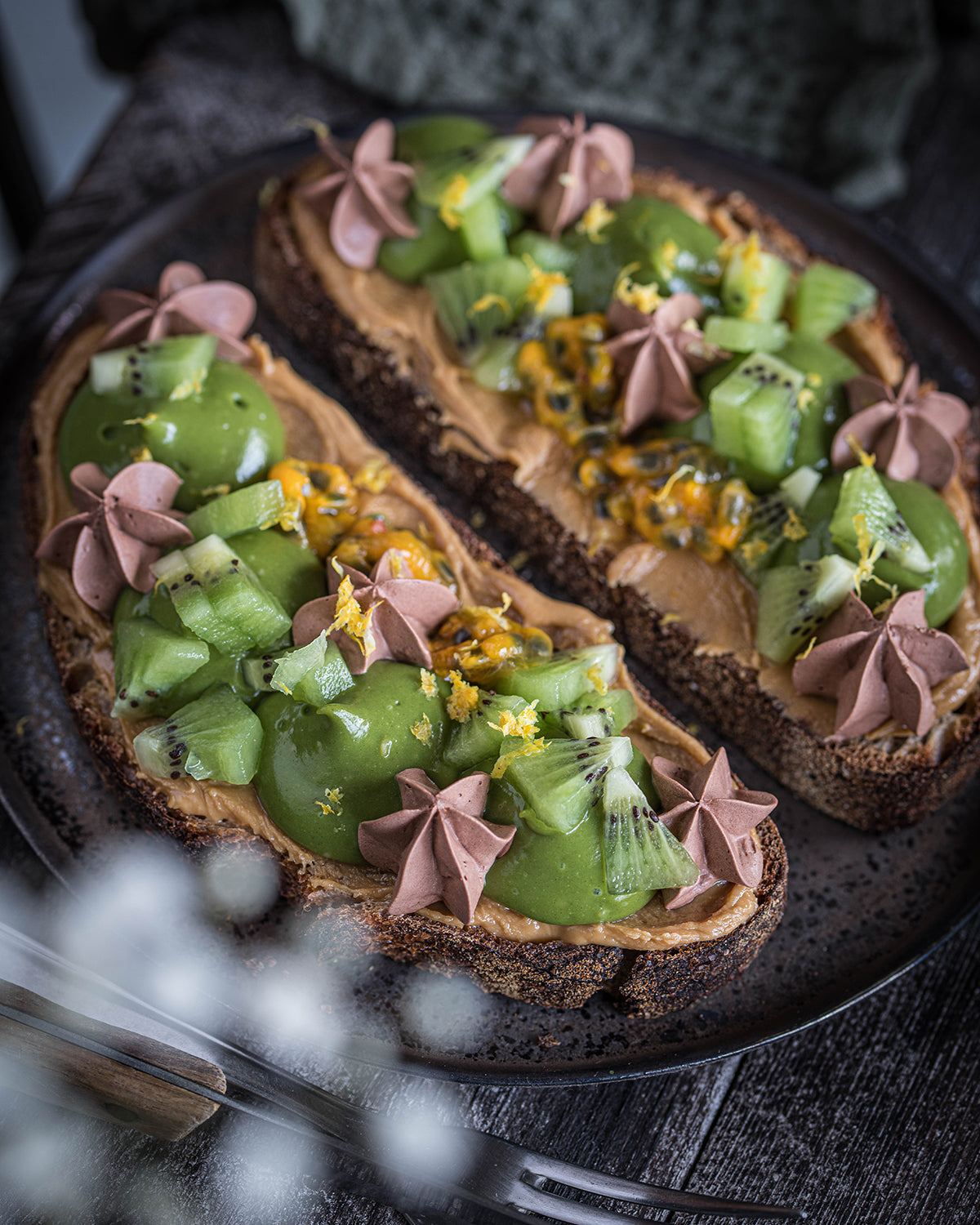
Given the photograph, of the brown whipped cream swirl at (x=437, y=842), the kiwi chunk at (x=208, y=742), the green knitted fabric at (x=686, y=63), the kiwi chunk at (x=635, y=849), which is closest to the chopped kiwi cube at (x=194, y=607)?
the kiwi chunk at (x=208, y=742)

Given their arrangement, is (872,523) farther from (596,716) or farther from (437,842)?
(437,842)

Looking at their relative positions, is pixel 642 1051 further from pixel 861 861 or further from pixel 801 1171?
pixel 861 861

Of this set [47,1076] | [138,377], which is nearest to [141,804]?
[47,1076]

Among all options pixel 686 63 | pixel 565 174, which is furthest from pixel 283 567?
pixel 686 63

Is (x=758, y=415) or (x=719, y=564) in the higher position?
(x=758, y=415)

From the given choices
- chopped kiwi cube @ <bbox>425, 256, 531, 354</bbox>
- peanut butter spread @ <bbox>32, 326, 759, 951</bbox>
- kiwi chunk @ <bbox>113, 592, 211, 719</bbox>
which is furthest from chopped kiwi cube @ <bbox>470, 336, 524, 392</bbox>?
kiwi chunk @ <bbox>113, 592, 211, 719</bbox>

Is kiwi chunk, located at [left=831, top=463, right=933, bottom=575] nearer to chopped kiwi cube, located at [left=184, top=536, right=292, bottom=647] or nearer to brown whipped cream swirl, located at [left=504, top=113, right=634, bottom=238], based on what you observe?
brown whipped cream swirl, located at [left=504, top=113, right=634, bottom=238]
